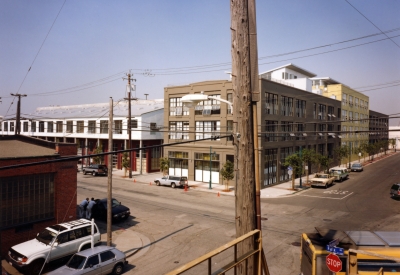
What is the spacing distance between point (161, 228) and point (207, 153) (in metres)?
18.1

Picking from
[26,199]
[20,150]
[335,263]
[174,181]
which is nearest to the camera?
[335,263]

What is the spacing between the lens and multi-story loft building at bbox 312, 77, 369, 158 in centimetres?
5959

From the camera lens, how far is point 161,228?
1880 centimetres

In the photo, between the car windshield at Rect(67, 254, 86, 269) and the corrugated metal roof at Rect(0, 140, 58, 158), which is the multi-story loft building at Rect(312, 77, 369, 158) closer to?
the corrugated metal roof at Rect(0, 140, 58, 158)

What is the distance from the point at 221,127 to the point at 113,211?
712 inches

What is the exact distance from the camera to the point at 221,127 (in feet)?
115

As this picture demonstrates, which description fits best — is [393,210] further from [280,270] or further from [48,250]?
[48,250]

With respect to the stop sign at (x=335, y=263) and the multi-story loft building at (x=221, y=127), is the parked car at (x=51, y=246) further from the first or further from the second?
the multi-story loft building at (x=221, y=127)

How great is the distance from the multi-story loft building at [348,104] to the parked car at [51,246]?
163ft

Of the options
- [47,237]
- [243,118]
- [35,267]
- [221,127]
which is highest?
[221,127]

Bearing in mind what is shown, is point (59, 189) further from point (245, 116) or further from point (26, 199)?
point (245, 116)

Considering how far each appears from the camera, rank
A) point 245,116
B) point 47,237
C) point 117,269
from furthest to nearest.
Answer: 1. point 47,237
2. point 117,269
3. point 245,116

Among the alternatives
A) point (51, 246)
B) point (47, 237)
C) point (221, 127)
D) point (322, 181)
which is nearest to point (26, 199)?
point (47, 237)

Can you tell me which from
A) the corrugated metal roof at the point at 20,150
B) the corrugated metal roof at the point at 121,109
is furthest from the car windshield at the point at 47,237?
the corrugated metal roof at the point at 121,109
